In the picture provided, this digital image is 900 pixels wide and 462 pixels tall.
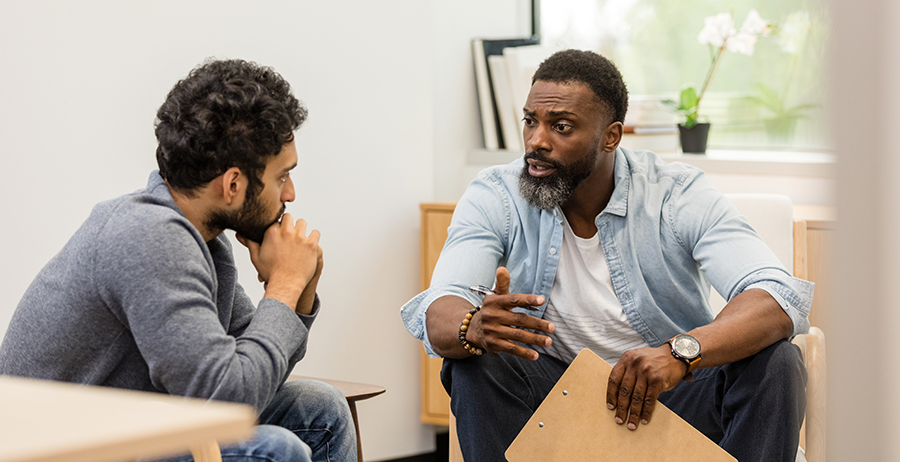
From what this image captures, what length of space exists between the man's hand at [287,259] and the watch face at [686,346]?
0.64 metres

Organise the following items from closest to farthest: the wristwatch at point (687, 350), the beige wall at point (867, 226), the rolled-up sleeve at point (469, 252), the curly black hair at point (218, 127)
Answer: the beige wall at point (867, 226) → the curly black hair at point (218, 127) → the wristwatch at point (687, 350) → the rolled-up sleeve at point (469, 252)

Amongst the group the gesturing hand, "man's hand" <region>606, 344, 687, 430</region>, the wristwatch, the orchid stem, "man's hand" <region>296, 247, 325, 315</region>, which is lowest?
"man's hand" <region>606, 344, 687, 430</region>

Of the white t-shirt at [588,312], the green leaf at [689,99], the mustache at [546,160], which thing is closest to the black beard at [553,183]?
the mustache at [546,160]

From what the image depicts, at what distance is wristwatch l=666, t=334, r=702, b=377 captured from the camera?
Result: 1.41m

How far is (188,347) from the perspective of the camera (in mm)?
1035

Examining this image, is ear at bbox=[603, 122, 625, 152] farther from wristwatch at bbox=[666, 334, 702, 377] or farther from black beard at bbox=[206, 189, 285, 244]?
black beard at bbox=[206, 189, 285, 244]

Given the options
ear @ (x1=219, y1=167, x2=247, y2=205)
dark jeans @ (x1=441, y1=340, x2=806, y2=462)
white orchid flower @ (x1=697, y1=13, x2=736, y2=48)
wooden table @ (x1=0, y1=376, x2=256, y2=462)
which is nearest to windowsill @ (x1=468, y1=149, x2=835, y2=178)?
white orchid flower @ (x1=697, y1=13, x2=736, y2=48)

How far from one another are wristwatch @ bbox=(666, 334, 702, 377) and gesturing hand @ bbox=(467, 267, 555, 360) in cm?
24

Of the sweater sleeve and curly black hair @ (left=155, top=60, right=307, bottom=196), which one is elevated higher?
curly black hair @ (left=155, top=60, right=307, bottom=196)

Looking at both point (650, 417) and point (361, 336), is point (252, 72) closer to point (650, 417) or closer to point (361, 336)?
point (650, 417)

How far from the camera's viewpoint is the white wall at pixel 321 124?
5.86ft

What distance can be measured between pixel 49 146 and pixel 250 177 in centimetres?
85

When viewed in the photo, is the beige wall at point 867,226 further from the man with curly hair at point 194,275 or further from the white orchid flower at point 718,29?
the white orchid flower at point 718,29

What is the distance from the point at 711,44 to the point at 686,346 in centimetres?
145
